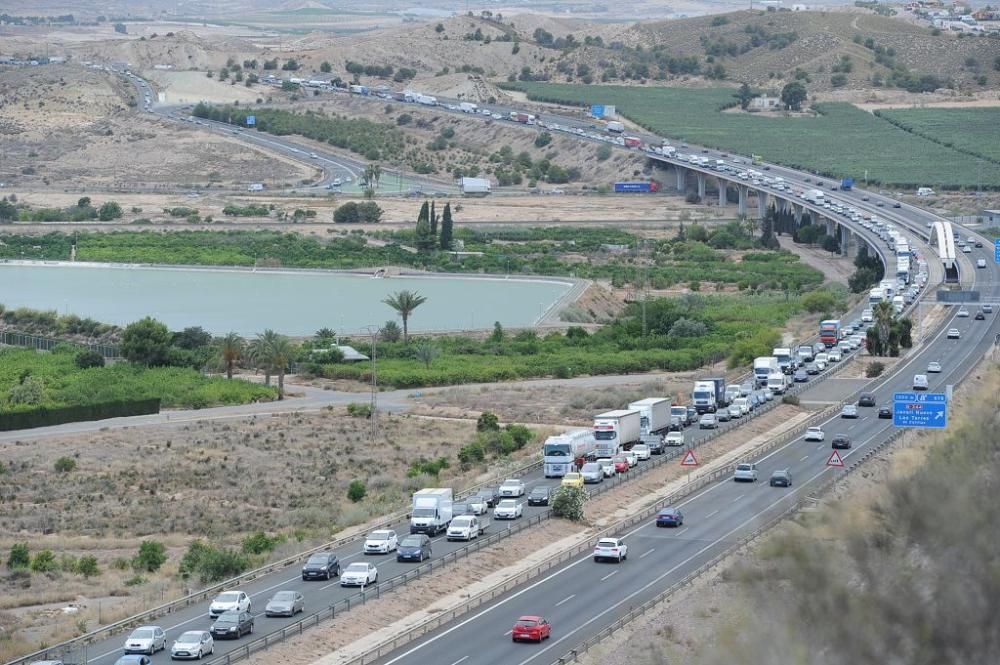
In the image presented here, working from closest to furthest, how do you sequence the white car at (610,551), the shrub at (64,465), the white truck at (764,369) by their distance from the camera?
the white car at (610,551), the shrub at (64,465), the white truck at (764,369)

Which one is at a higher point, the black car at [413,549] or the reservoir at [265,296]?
the black car at [413,549]

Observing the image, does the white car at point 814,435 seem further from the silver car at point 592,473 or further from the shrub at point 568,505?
the shrub at point 568,505

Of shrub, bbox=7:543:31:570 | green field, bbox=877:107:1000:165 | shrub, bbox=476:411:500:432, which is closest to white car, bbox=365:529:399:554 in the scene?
shrub, bbox=7:543:31:570

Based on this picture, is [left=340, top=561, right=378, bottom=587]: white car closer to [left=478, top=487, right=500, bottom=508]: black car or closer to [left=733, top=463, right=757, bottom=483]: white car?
[left=478, top=487, right=500, bottom=508]: black car

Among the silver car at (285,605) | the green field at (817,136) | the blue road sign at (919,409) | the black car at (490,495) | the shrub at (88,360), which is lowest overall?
A: the shrub at (88,360)

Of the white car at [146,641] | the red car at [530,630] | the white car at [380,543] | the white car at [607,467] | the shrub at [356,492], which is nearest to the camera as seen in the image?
the white car at [146,641]

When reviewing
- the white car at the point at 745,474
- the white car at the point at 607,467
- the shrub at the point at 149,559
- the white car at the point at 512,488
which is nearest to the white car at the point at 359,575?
the shrub at the point at 149,559
